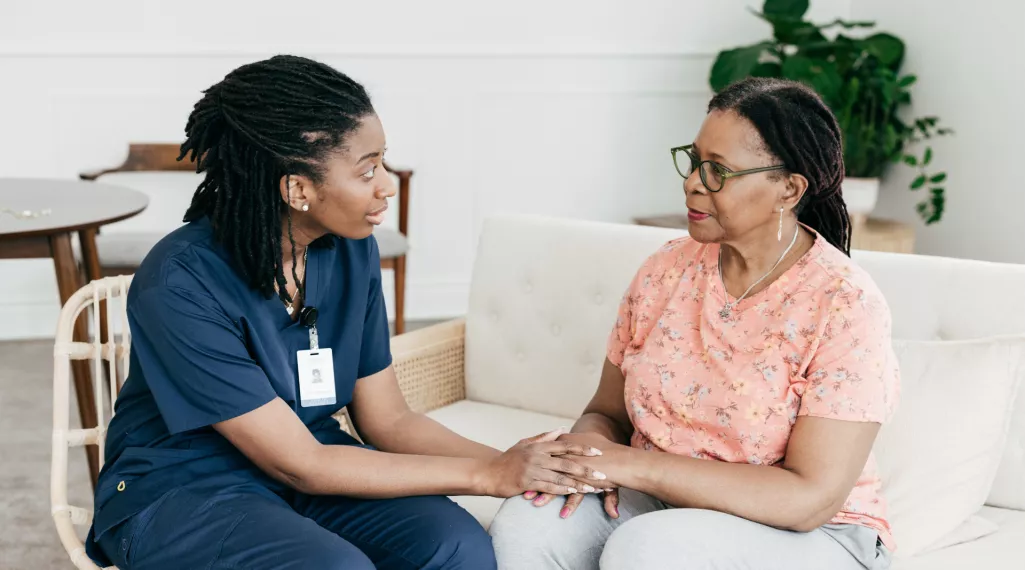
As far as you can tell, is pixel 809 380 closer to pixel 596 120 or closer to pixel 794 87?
pixel 794 87

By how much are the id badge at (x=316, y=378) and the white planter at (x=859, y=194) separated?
2604mm

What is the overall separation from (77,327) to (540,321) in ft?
3.81

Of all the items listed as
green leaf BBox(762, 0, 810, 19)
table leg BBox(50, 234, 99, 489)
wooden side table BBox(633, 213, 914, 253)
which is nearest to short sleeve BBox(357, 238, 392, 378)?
table leg BBox(50, 234, 99, 489)

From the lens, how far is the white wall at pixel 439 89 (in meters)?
3.82

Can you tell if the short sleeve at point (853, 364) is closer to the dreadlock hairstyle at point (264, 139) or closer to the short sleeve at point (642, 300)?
the short sleeve at point (642, 300)

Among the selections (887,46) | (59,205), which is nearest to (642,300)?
(59,205)

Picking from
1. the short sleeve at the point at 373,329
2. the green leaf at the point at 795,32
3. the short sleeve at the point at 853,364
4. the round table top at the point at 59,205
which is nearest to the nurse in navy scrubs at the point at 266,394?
the short sleeve at the point at 373,329

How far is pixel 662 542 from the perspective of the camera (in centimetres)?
142

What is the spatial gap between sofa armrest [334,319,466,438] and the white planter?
195cm

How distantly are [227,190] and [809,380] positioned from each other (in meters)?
0.86

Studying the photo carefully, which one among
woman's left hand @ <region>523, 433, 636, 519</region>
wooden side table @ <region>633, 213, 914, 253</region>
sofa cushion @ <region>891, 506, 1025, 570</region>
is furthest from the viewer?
wooden side table @ <region>633, 213, 914, 253</region>

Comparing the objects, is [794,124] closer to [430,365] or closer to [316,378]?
[316,378]

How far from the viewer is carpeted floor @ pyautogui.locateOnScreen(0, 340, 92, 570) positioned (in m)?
2.44

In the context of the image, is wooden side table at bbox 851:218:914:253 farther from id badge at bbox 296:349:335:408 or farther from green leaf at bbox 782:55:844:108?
id badge at bbox 296:349:335:408
